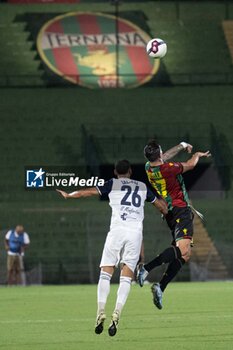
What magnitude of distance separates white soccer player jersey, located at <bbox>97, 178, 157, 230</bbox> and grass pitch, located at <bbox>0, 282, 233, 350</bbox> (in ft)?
4.68

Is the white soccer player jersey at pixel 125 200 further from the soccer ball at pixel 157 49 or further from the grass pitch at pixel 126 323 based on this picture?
the soccer ball at pixel 157 49

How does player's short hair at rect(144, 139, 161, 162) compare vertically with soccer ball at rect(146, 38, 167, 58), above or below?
below

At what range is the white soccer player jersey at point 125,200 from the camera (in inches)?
535

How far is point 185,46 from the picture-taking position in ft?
134

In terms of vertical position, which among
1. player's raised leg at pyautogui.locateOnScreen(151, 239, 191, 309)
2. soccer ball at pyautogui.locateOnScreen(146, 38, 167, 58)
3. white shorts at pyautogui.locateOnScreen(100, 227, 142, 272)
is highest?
soccer ball at pyautogui.locateOnScreen(146, 38, 167, 58)

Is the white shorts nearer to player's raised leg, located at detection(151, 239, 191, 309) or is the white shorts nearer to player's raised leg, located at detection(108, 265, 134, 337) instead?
player's raised leg, located at detection(108, 265, 134, 337)

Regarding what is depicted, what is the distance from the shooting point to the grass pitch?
12.8 m

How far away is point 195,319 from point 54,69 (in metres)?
24.6

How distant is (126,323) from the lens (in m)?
15.7

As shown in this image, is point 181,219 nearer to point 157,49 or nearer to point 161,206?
point 161,206

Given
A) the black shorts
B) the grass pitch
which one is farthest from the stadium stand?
the black shorts

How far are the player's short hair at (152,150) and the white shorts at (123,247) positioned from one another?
1.37 m

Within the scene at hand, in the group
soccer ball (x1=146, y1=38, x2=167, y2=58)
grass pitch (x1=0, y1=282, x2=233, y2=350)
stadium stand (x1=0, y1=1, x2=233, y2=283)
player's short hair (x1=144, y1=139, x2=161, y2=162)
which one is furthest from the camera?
stadium stand (x1=0, y1=1, x2=233, y2=283)

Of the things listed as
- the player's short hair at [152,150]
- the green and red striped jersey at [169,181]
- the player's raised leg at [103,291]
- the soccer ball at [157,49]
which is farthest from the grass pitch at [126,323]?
the soccer ball at [157,49]
